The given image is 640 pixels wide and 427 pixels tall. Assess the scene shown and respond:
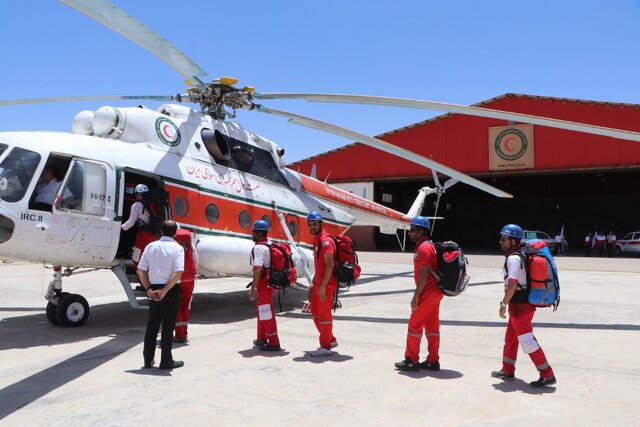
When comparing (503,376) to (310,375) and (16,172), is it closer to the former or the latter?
(310,375)

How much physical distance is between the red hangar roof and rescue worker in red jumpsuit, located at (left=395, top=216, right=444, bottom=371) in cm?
2530

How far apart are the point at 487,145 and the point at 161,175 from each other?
83.3 ft

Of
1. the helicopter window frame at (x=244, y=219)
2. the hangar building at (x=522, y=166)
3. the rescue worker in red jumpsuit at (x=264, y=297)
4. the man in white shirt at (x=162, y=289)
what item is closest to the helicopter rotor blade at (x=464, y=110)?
the helicopter window frame at (x=244, y=219)

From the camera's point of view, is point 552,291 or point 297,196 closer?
point 552,291

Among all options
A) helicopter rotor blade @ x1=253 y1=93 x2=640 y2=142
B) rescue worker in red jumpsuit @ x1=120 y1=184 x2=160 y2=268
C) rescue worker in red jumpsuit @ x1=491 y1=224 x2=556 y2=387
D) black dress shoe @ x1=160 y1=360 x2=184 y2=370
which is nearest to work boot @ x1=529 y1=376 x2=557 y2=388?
rescue worker in red jumpsuit @ x1=491 y1=224 x2=556 y2=387

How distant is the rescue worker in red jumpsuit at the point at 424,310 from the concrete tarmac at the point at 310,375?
156 mm

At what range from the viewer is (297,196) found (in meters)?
11.3

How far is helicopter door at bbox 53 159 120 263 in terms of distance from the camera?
7.00 meters

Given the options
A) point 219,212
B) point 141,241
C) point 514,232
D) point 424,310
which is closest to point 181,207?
point 219,212

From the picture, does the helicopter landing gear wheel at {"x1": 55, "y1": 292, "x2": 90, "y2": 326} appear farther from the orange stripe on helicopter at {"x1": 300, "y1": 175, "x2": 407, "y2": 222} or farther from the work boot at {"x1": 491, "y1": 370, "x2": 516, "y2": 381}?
the work boot at {"x1": 491, "y1": 370, "x2": 516, "y2": 381}

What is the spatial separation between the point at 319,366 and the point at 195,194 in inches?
161

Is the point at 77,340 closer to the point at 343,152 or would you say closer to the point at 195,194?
the point at 195,194

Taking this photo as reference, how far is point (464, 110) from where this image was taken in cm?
809

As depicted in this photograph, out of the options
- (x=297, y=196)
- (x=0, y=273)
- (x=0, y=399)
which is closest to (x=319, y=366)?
(x=0, y=399)
